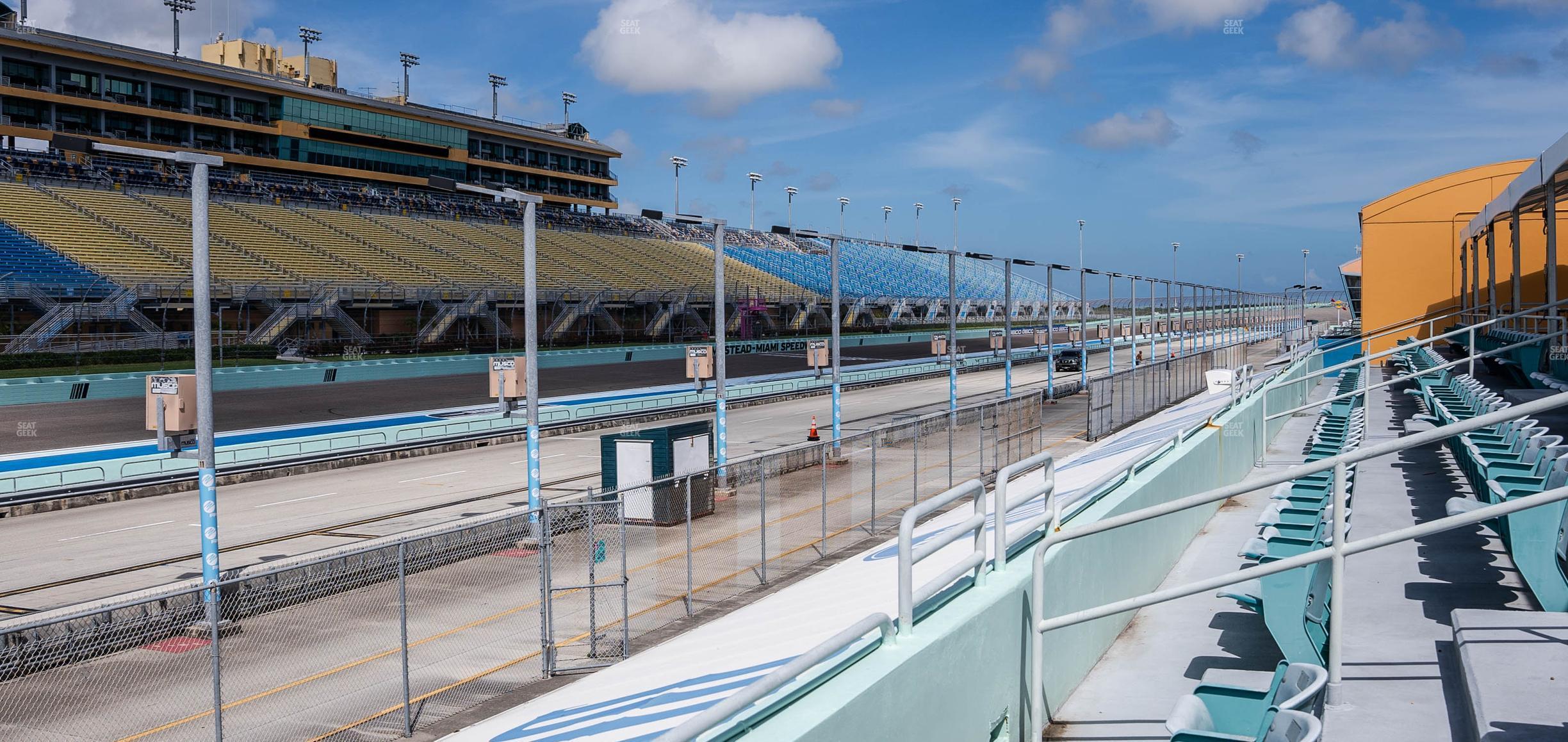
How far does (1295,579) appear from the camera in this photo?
21.1 ft

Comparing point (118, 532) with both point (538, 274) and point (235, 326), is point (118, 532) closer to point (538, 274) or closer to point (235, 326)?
point (235, 326)

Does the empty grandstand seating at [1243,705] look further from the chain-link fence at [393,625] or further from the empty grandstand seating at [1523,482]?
the chain-link fence at [393,625]

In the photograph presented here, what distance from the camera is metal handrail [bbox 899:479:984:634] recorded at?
16.7 feet

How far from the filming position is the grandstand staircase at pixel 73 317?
47844 millimetres

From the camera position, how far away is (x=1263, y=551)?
7137mm

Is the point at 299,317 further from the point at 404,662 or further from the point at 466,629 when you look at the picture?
the point at 404,662

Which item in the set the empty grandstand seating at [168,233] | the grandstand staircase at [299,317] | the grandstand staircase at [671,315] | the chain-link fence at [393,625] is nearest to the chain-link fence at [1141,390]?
the chain-link fence at [393,625]

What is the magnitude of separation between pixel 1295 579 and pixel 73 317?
2156 inches

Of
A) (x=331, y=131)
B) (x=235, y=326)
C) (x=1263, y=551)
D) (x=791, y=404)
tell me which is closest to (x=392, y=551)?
(x=1263, y=551)

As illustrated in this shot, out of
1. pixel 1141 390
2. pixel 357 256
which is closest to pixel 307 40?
pixel 357 256

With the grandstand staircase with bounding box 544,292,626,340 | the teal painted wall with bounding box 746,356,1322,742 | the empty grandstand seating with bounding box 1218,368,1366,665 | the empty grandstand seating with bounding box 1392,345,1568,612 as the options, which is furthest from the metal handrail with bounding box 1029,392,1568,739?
the grandstand staircase with bounding box 544,292,626,340

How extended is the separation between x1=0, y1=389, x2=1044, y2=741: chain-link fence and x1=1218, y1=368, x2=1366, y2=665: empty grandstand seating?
7.27m

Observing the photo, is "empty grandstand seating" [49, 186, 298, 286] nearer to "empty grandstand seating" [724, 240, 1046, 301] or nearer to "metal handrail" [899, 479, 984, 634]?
"empty grandstand seating" [724, 240, 1046, 301]

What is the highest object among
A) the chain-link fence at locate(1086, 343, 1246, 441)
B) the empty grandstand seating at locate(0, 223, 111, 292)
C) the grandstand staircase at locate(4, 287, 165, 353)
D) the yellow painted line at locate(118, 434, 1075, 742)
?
the empty grandstand seating at locate(0, 223, 111, 292)
